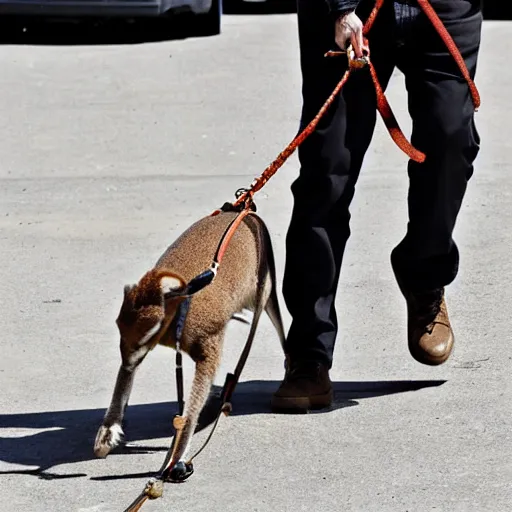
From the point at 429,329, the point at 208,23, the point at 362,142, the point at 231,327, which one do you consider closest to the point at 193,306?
the point at 362,142

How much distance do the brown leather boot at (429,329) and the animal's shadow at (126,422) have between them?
13cm

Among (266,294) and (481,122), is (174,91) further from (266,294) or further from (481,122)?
(266,294)

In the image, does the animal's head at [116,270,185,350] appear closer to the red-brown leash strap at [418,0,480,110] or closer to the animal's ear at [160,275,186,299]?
the animal's ear at [160,275,186,299]

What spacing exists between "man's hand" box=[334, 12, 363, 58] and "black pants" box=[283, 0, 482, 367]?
116 mm

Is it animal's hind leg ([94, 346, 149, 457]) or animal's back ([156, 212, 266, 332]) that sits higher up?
animal's back ([156, 212, 266, 332])

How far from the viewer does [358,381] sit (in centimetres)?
514

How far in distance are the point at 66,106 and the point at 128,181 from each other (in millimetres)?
1986

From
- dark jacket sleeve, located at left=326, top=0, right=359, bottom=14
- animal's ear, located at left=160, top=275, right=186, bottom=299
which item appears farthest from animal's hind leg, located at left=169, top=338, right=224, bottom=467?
dark jacket sleeve, located at left=326, top=0, right=359, bottom=14

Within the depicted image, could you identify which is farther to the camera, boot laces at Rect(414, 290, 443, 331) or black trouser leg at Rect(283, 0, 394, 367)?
boot laces at Rect(414, 290, 443, 331)

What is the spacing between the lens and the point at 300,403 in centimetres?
478

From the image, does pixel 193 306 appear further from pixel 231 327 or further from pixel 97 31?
pixel 97 31

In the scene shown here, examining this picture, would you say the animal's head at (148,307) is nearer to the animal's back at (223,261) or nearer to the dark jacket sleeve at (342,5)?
the animal's back at (223,261)

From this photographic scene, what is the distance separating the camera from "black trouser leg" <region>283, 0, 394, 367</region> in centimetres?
463

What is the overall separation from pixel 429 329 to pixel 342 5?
4.21 ft
